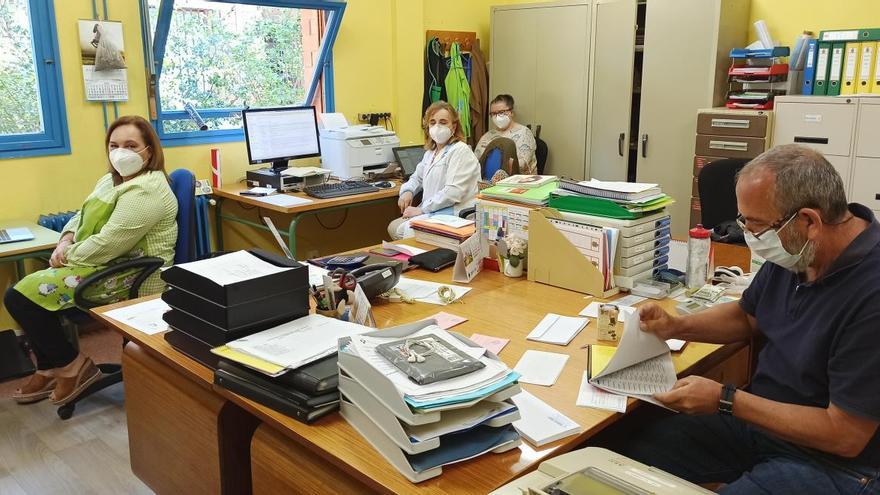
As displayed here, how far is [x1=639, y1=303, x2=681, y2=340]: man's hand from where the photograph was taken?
1.83 metres

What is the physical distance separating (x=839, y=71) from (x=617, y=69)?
1520 mm

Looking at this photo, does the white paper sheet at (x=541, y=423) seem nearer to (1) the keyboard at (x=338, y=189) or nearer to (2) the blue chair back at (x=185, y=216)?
(2) the blue chair back at (x=185, y=216)

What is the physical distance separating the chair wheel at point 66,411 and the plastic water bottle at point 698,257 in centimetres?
260

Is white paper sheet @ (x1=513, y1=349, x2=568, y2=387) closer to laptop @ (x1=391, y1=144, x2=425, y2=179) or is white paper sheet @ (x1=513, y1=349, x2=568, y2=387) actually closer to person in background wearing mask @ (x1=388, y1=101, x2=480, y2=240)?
person in background wearing mask @ (x1=388, y1=101, x2=480, y2=240)

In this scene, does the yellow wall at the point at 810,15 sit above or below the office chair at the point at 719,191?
above

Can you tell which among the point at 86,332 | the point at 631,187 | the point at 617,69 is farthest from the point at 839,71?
the point at 86,332

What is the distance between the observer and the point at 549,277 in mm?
2459

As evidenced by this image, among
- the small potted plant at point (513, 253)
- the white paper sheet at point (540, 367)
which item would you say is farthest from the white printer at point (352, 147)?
the white paper sheet at point (540, 367)

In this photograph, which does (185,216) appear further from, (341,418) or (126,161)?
(341,418)

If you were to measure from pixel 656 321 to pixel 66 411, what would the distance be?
2549mm

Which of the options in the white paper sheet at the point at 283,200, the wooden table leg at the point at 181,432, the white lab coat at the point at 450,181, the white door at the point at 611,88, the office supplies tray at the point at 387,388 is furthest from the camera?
the white door at the point at 611,88

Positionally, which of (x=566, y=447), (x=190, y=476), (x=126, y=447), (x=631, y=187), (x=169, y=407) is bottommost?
(x=126, y=447)

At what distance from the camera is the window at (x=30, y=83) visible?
372 cm

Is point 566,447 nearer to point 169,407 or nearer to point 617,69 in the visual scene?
point 169,407
